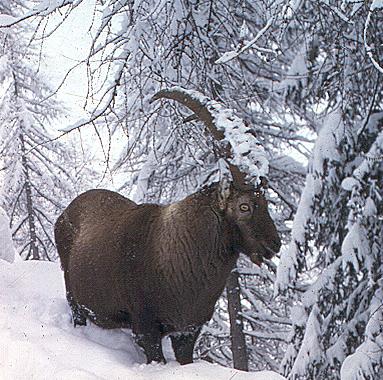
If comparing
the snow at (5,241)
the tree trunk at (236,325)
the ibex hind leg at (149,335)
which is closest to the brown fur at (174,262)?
the ibex hind leg at (149,335)

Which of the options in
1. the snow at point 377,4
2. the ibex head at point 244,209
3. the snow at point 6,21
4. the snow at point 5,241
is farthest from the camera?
the snow at point 5,241

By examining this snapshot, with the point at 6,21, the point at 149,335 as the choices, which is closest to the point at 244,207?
the point at 149,335

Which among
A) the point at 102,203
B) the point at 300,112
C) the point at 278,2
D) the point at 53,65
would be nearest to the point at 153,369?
the point at 102,203

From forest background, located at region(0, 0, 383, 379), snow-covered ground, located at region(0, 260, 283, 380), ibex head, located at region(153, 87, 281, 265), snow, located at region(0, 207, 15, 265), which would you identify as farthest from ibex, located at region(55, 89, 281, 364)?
snow, located at region(0, 207, 15, 265)

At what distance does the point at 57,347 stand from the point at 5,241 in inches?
155

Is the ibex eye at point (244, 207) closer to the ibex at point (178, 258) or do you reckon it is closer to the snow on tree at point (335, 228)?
the ibex at point (178, 258)

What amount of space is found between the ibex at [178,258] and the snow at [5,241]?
263 cm

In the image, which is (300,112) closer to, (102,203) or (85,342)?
(102,203)

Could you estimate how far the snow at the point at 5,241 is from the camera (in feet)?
27.6

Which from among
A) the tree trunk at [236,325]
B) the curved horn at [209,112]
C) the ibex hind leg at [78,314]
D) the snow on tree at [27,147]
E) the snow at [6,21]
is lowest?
the tree trunk at [236,325]

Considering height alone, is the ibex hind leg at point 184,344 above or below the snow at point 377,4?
below

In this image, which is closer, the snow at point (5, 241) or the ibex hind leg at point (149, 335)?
the ibex hind leg at point (149, 335)

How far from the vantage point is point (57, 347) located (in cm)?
495

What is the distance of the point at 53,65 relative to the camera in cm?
1773
